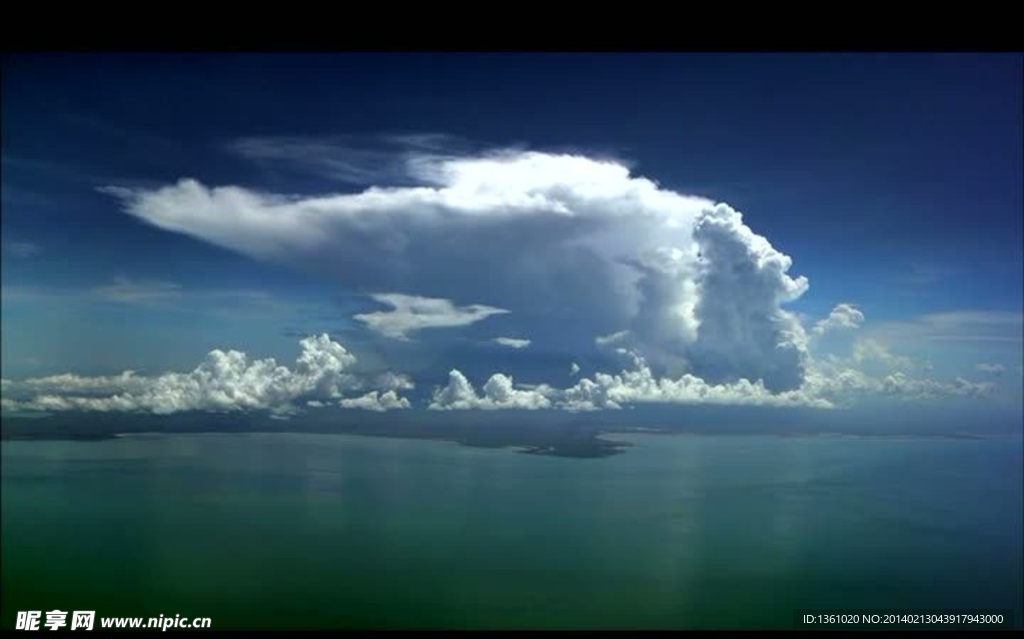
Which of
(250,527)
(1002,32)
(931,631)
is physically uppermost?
(1002,32)

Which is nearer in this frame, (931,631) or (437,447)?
(931,631)

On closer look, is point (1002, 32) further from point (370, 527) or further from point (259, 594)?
point (259, 594)

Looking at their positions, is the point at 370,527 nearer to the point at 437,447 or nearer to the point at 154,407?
the point at 437,447

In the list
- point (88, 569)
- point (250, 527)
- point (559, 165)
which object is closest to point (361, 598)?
point (250, 527)

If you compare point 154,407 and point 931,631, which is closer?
point 931,631

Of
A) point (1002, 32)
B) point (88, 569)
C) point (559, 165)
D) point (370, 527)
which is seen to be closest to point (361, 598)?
point (370, 527)

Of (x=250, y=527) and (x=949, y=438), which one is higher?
(x=949, y=438)
